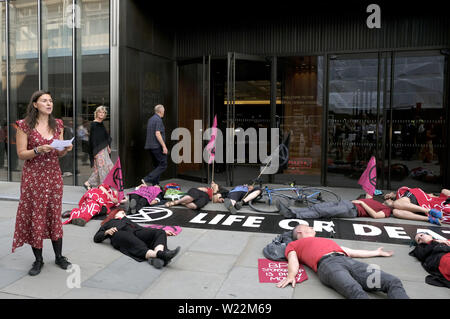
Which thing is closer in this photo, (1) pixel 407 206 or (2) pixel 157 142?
(1) pixel 407 206

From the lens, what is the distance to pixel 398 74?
30.8 ft

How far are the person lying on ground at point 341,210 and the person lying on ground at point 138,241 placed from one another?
104 inches

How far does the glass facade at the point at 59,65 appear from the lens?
31.7 ft

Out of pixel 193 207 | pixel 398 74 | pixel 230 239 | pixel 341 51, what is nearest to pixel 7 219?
pixel 193 207

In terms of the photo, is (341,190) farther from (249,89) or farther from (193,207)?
(193,207)

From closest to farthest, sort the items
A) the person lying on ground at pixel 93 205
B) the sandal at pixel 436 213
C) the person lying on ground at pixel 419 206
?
1. the person lying on ground at pixel 93 205
2. the sandal at pixel 436 213
3. the person lying on ground at pixel 419 206

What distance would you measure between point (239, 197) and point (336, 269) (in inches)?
157

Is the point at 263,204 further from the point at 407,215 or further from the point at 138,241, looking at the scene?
the point at 138,241

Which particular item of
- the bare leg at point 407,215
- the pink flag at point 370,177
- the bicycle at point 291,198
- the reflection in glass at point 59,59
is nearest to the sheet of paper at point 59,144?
the bicycle at point 291,198

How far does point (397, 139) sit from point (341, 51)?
8.42ft

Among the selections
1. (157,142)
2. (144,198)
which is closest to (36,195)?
(144,198)

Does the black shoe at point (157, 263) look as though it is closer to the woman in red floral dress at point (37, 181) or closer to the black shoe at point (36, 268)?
the woman in red floral dress at point (37, 181)

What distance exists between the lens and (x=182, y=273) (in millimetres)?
4113

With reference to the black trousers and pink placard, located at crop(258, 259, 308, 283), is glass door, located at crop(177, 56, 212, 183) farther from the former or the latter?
pink placard, located at crop(258, 259, 308, 283)
